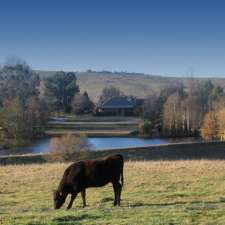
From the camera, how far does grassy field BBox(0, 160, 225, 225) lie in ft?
31.3

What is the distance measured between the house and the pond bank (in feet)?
223

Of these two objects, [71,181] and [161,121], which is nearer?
[71,181]

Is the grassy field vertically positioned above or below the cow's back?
below

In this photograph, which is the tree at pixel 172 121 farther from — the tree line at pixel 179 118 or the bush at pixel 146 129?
the bush at pixel 146 129

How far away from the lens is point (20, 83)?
3804 inches

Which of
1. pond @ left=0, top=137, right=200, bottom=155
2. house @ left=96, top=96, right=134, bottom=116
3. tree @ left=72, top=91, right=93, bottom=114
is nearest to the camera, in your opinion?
pond @ left=0, top=137, right=200, bottom=155

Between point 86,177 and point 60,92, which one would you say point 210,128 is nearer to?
point 60,92

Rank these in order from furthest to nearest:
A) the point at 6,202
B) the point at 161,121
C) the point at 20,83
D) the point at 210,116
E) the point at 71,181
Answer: the point at 20,83 → the point at 161,121 → the point at 210,116 → the point at 6,202 → the point at 71,181

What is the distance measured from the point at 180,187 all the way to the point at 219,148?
33.1 m

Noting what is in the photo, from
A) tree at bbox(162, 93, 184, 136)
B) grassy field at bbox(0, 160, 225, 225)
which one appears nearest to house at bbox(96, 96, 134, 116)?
tree at bbox(162, 93, 184, 136)

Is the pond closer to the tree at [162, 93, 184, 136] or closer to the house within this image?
the tree at [162, 93, 184, 136]

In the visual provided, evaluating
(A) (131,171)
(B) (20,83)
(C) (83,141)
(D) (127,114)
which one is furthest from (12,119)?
(D) (127,114)

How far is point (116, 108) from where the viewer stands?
4648 inches

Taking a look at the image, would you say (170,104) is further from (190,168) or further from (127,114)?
(190,168)
